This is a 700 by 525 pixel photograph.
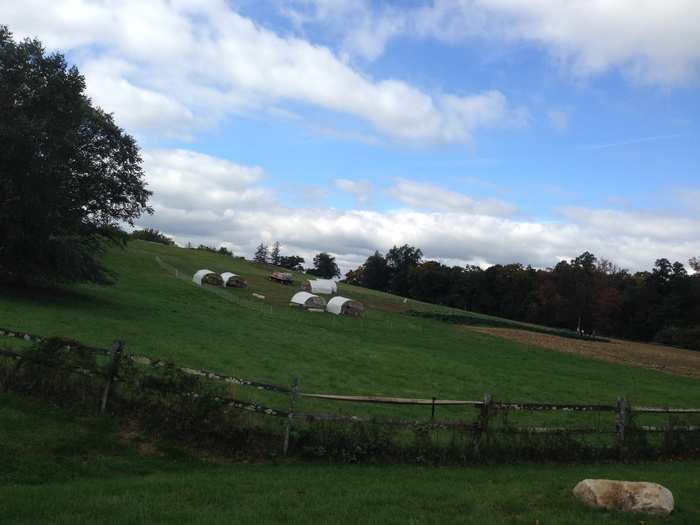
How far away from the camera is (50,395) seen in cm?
1154

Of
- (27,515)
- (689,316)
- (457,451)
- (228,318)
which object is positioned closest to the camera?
(27,515)

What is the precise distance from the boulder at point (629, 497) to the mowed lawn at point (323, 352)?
8821 millimetres

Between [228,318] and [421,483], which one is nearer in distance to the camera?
[421,483]

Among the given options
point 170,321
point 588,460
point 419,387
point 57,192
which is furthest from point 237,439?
point 57,192

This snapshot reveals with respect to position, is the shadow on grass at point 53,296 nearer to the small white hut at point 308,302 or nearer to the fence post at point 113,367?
the fence post at point 113,367

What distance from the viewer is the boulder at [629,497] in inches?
305

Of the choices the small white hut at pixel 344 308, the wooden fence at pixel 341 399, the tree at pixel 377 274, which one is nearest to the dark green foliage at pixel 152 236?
the tree at pixel 377 274

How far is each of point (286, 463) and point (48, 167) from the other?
86.8ft

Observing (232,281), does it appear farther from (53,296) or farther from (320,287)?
(53,296)

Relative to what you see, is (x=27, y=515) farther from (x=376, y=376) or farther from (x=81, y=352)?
(x=376, y=376)

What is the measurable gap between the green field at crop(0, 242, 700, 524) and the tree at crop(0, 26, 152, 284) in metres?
2.44

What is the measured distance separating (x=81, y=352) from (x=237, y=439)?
3.79 metres

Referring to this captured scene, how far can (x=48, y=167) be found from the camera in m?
30.7

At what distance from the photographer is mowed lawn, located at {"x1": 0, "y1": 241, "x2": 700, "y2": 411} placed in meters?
22.0
